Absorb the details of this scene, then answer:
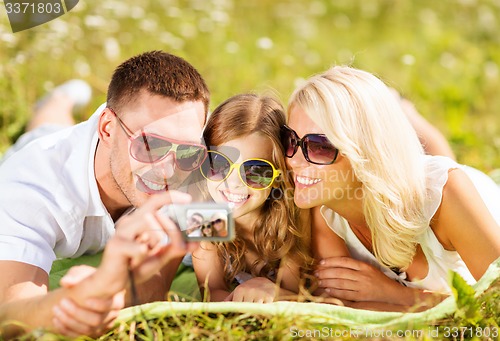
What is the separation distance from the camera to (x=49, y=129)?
4.37 m

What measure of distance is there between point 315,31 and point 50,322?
572 centimetres

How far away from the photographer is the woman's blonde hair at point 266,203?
271 cm

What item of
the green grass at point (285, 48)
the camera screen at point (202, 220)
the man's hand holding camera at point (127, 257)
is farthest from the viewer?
the green grass at point (285, 48)

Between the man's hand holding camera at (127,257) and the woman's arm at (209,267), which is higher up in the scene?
the man's hand holding camera at (127,257)

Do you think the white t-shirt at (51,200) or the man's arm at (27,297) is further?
the white t-shirt at (51,200)

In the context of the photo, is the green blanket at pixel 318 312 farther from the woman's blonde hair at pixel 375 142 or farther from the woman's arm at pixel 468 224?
the woman's blonde hair at pixel 375 142

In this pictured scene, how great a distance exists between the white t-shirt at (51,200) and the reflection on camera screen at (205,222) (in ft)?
2.89

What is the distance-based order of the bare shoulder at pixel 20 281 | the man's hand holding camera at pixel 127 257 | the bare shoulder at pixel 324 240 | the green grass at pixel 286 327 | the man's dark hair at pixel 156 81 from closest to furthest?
the man's hand holding camera at pixel 127 257 < the green grass at pixel 286 327 < the bare shoulder at pixel 20 281 < the man's dark hair at pixel 156 81 < the bare shoulder at pixel 324 240

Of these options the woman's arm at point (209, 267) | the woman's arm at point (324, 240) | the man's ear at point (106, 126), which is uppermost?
the man's ear at point (106, 126)

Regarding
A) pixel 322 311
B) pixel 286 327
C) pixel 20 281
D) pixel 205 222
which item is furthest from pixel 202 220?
pixel 20 281

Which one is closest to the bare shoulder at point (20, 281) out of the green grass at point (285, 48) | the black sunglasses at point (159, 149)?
the black sunglasses at point (159, 149)

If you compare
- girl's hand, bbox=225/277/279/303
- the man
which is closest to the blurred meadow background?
the man

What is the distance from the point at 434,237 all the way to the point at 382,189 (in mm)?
364

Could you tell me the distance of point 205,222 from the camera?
1.94 meters
